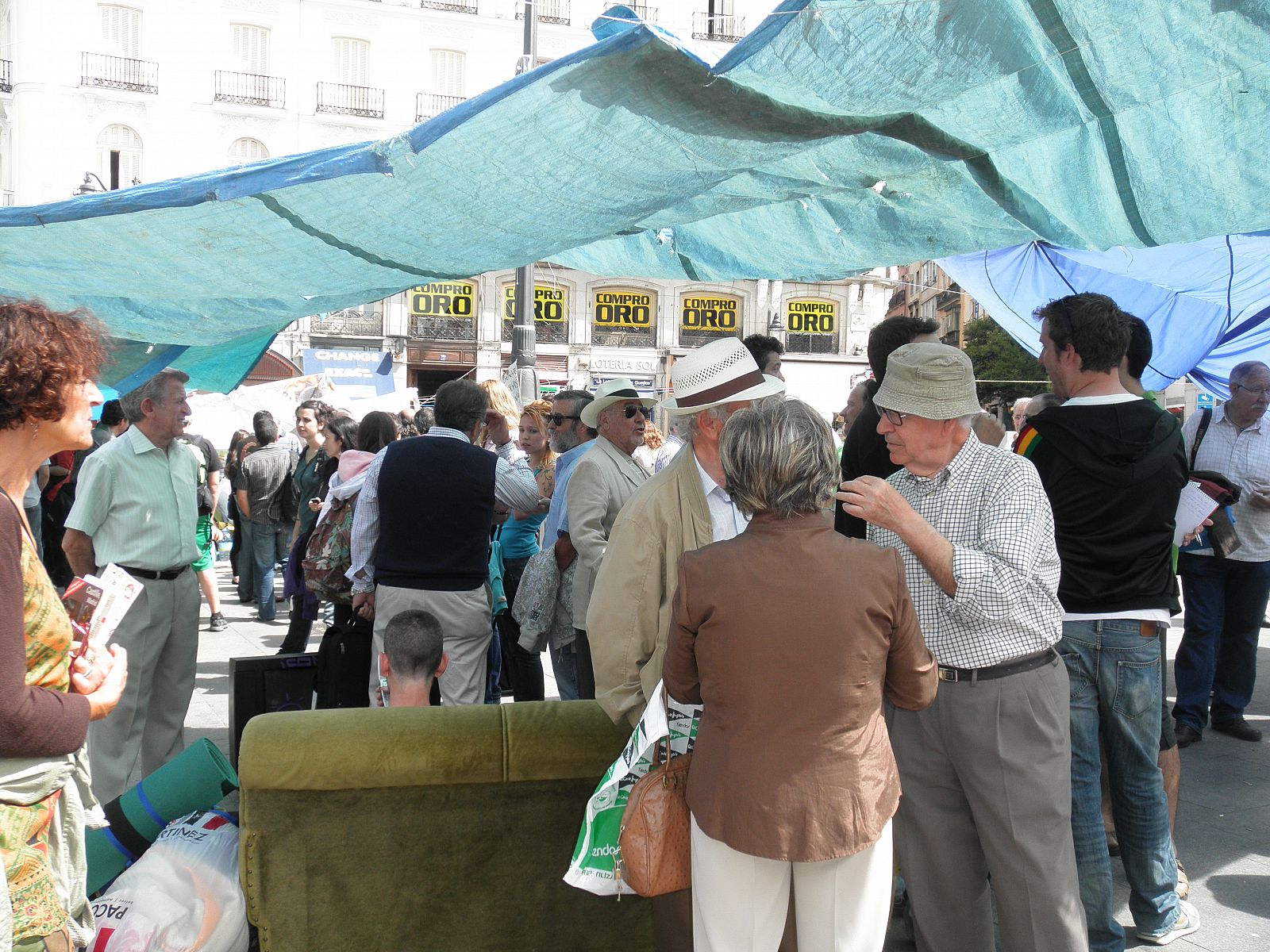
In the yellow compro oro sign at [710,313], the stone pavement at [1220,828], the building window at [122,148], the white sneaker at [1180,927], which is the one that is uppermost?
the building window at [122,148]

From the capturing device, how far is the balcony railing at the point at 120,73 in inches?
1208

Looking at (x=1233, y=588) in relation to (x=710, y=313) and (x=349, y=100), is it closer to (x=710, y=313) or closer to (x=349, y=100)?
(x=710, y=313)

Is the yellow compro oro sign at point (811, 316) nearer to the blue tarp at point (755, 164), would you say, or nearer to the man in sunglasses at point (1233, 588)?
the man in sunglasses at point (1233, 588)

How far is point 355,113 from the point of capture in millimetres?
32938

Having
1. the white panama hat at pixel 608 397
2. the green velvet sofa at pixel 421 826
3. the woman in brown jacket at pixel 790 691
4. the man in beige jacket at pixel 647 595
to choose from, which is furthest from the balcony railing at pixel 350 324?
the woman in brown jacket at pixel 790 691

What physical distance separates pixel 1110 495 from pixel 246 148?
3357 cm

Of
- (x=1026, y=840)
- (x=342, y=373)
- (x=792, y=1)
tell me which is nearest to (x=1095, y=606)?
(x=1026, y=840)

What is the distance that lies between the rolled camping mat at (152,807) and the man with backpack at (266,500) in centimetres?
649

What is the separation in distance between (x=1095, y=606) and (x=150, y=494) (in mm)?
4014

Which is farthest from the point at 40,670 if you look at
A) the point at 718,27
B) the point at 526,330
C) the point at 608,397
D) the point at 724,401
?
the point at 718,27

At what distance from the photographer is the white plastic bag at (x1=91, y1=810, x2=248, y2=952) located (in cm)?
295

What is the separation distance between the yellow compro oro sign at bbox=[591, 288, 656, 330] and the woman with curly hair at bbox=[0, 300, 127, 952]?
1348 inches

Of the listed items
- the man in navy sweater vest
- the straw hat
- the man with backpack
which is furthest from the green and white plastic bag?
the man with backpack

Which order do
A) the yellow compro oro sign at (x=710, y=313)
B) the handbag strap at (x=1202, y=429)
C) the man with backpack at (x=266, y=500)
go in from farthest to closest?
the yellow compro oro sign at (x=710, y=313)
the man with backpack at (x=266, y=500)
the handbag strap at (x=1202, y=429)
